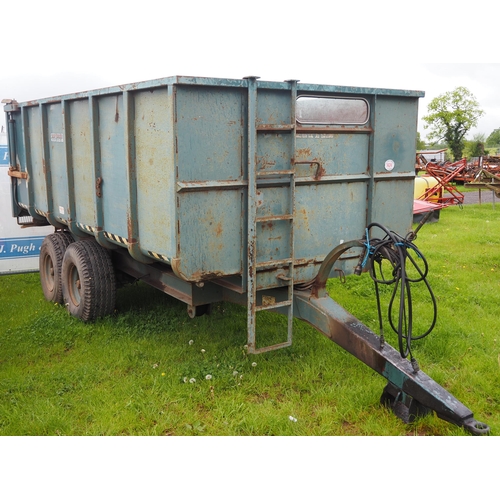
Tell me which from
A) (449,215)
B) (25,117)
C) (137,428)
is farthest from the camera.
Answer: (449,215)

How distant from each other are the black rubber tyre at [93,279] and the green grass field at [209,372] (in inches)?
7.0

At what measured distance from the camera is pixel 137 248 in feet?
16.1

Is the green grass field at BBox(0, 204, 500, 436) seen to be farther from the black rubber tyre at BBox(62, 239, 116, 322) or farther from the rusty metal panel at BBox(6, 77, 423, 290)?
the rusty metal panel at BBox(6, 77, 423, 290)

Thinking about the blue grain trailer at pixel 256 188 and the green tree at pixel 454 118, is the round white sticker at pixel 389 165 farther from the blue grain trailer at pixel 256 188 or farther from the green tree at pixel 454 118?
the green tree at pixel 454 118

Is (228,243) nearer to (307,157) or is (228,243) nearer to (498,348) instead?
(307,157)

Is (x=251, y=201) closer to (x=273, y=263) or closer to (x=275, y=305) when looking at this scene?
(x=273, y=263)

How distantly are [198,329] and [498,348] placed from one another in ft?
9.71

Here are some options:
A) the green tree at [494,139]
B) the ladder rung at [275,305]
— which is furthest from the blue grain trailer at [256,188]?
A: the green tree at [494,139]

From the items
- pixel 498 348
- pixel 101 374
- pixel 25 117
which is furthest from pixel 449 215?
pixel 101 374

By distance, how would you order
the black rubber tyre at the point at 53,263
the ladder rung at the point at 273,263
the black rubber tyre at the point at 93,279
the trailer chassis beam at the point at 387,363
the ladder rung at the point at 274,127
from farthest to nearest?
the black rubber tyre at the point at 53,263
the black rubber tyre at the point at 93,279
the ladder rung at the point at 273,263
the ladder rung at the point at 274,127
the trailer chassis beam at the point at 387,363

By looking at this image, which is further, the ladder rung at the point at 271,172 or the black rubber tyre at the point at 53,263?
the black rubber tyre at the point at 53,263

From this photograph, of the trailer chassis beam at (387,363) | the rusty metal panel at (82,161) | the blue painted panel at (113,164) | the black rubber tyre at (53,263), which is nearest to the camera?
the trailer chassis beam at (387,363)

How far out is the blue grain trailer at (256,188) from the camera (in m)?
4.15

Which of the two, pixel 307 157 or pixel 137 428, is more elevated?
pixel 307 157
